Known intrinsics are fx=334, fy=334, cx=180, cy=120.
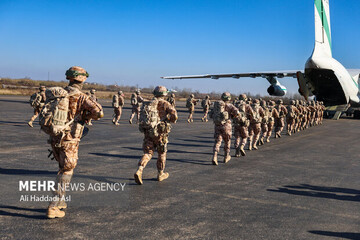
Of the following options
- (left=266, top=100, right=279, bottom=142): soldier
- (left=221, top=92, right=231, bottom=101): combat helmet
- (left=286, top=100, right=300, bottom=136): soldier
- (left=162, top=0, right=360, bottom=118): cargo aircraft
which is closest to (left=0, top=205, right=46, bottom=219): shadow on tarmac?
(left=221, top=92, right=231, bottom=101): combat helmet

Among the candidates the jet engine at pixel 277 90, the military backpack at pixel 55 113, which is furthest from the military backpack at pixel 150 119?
the jet engine at pixel 277 90

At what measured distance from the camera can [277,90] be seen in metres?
29.2

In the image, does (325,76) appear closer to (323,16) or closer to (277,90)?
(323,16)

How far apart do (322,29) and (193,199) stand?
21.7m

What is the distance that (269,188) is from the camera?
646 cm

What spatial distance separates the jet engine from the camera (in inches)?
1144

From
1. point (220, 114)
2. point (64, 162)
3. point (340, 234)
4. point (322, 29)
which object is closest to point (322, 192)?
point (340, 234)

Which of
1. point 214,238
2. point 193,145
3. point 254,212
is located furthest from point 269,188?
point 193,145

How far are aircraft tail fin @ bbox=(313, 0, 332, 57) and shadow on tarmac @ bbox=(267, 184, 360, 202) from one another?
17452 millimetres

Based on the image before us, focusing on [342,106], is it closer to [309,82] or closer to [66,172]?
[309,82]

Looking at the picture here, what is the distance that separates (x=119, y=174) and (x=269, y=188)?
3.08 m

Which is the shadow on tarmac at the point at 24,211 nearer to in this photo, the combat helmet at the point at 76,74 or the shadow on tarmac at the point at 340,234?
the combat helmet at the point at 76,74

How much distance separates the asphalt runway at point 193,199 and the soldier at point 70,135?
0.30 metres

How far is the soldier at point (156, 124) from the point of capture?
→ 623 cm
